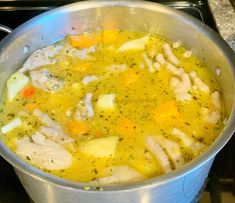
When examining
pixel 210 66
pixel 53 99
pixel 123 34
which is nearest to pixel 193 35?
pixel 210 66

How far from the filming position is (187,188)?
41.1 inches

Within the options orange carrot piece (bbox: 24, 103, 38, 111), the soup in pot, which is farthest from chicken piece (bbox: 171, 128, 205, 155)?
orange carrot piece (bbox: 24, 103, 38, 111)

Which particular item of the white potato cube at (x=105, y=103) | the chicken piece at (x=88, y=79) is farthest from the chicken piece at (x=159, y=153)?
the chicken piece at (x=88, y=79)

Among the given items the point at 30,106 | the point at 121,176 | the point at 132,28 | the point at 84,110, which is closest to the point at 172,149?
the point at 121,176

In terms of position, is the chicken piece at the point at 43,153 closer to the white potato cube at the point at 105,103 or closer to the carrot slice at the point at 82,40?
the white potato cube at the point at 105,103

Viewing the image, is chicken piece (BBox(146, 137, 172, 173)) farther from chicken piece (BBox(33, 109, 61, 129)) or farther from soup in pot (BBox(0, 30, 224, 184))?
chicken piece (BBox(33, 109, 61, 129))

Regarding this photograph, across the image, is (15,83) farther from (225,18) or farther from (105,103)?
(225,18)

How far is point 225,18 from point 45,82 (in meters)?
0.62

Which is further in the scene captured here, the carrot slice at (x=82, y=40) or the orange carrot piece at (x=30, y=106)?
the carrot slice at (x=82, y=40)

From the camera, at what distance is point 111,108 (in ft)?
4.04

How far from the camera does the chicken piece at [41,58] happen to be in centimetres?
136

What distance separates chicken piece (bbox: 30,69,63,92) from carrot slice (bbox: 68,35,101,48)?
170mm

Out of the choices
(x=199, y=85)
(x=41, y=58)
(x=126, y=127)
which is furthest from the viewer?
(x=41, y=58)

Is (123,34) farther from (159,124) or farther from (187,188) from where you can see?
(187,188)
